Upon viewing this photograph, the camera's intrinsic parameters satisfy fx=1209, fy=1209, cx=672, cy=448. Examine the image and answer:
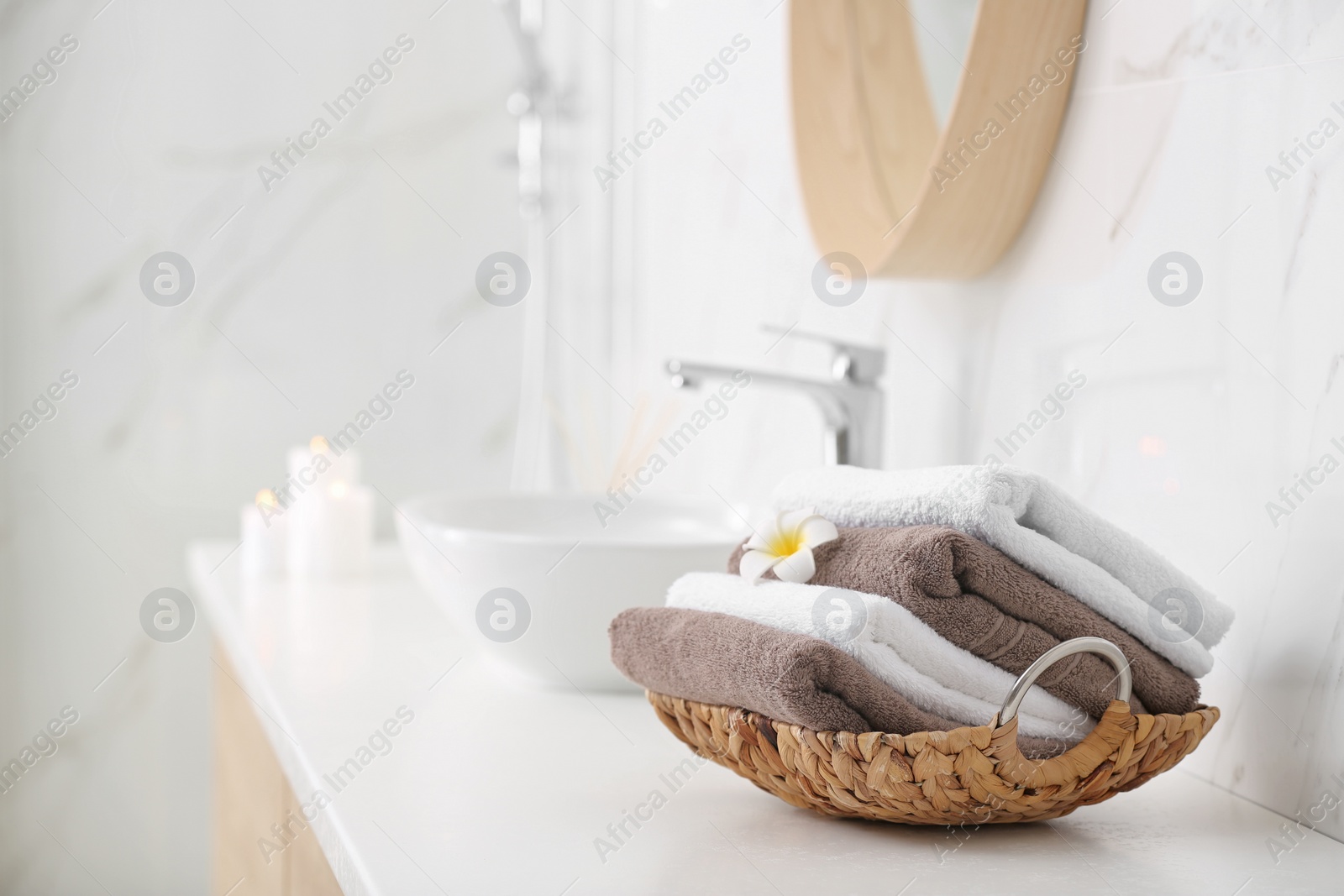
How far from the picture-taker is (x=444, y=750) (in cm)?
77

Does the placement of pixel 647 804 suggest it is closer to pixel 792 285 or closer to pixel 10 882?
pixel 792 285

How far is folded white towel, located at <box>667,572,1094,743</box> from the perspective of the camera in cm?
57

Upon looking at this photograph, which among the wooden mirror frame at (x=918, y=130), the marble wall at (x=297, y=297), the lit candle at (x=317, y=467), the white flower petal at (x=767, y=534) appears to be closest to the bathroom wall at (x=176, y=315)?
the marble wall at (x=297, y=297)

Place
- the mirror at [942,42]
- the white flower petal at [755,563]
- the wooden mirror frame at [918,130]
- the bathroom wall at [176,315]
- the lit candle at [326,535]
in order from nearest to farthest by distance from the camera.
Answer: the white flower petal at [755,563] < the wooden mirror frame at [918,130] < the mirror at [942,42] < the lit candle at [326,535] < the bathroom wall at [176,315]

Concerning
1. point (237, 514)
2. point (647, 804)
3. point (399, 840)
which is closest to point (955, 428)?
point (647, 804)

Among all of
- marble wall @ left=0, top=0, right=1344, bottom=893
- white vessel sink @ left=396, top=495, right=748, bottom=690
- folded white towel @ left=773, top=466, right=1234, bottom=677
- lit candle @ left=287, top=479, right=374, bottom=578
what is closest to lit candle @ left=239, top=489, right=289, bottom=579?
lit candle @ left=287, top=479, right=374, bottom=578

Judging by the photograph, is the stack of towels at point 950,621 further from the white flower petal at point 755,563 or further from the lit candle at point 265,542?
the lit candle at point 265,542

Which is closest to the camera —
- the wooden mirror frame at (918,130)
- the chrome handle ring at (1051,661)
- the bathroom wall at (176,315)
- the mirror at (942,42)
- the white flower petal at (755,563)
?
the chrome handle ring at (1051,661)

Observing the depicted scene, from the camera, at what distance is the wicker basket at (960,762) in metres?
0.55

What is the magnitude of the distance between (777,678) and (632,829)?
135 mm

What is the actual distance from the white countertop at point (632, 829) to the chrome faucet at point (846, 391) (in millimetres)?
263

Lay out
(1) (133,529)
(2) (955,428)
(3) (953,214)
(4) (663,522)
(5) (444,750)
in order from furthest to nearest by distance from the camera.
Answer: (1) (133,529) → (4) (663,522) → (2) (955,428) → (3) (953,214) → (5) (444,750)

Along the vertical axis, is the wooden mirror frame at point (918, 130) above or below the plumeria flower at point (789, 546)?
above

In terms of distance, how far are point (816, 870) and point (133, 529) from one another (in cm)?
164
